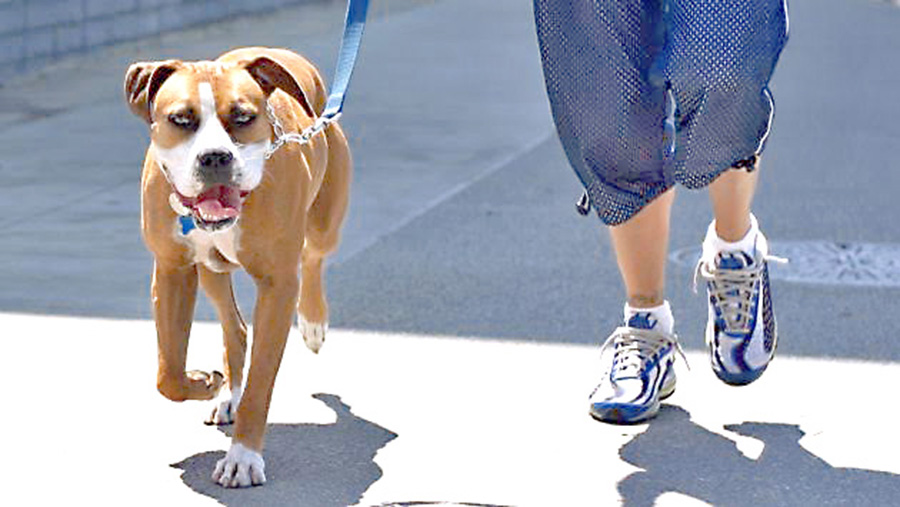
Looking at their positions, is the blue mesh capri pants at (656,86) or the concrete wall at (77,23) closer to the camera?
the blue mesh capri pants at (656,86)

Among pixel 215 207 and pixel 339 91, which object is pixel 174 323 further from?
pixel 339 91

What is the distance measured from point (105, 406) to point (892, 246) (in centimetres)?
351

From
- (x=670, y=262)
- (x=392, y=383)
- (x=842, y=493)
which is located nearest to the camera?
(x=842, y=493)

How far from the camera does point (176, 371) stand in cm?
462

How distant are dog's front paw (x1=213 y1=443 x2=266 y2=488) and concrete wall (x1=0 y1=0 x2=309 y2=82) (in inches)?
291

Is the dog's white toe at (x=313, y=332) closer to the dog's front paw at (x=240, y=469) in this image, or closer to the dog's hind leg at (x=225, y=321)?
the dog's hind leg at (x=225, y=321)

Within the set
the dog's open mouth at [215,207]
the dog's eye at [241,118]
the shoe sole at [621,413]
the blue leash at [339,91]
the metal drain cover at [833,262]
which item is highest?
the dog's eye at [241,118]

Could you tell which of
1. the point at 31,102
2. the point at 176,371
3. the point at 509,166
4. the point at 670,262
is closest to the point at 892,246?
the point at 670,262

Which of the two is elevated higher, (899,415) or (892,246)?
(899,415)

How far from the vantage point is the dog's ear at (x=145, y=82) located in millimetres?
Result: 4242

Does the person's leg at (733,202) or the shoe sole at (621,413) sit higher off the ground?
the person's leg at (733,202)

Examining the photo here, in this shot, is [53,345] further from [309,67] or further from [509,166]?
[509,166]

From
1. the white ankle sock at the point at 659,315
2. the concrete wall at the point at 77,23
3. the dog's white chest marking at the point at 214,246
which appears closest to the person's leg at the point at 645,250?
the white ankle sock at the point at 659,315

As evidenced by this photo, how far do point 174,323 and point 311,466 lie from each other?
47 centimetres
